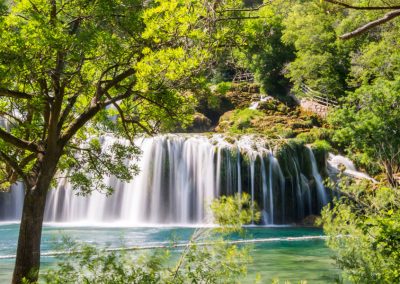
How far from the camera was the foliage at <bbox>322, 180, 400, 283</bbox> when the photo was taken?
4953 millimetres

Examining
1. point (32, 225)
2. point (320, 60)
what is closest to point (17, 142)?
point (32, 225)

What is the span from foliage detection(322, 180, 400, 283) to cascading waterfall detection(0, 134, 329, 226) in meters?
18.7

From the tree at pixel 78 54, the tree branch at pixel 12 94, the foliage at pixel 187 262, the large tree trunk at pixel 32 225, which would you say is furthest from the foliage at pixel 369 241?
the tree branch at pixel 12 94

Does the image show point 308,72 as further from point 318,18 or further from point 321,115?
point 318,18

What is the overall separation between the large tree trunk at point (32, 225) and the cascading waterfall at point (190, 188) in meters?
20.0

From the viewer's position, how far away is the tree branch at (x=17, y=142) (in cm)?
707

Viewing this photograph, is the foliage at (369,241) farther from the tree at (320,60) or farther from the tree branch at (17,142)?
the tree at (320,60)

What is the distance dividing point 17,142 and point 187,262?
389 cm

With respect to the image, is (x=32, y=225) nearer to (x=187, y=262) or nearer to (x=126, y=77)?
(x=187, y=262)

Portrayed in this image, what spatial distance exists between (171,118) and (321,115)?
32047 millimetres

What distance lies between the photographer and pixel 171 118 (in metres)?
8.65

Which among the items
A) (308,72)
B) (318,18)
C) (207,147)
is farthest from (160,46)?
(318,18)

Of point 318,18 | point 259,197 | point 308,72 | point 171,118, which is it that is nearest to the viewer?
point 171,118

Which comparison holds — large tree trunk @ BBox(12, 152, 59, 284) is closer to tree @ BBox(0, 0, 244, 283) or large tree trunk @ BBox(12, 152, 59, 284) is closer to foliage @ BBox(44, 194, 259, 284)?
tree @ BBox(0, 0, 244, 283)
